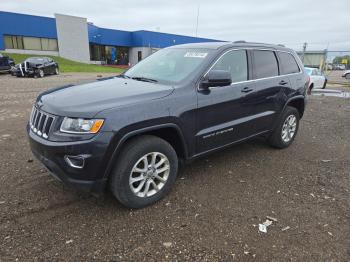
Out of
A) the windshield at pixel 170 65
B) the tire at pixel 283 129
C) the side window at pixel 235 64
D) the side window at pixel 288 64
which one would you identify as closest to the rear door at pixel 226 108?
the side window at pixel 235 64

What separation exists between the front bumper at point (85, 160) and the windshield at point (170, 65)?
134 cm

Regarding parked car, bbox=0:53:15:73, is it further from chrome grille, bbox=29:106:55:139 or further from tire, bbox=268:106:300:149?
tire, bbox=268:106:300:149

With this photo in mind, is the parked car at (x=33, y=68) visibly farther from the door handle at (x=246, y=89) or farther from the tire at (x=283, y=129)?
the door handle at (x=246, y=89)

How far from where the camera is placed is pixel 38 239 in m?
2.69

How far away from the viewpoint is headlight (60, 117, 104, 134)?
2.66 m

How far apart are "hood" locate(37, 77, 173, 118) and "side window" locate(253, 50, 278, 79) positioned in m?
1.72

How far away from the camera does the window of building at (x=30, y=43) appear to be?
3442 cm

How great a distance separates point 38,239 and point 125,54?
155 feet

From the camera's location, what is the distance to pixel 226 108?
12.3 feet

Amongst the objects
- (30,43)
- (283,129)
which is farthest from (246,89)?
(30,43)

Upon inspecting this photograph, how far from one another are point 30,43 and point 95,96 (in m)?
38.7

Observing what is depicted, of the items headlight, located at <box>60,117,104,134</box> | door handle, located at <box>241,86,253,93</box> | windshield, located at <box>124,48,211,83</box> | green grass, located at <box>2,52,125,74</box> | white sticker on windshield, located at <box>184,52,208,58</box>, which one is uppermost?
white sticker on windshield, located at <box>184,52,208,58</box>

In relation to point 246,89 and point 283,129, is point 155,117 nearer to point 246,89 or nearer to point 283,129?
point 246,89

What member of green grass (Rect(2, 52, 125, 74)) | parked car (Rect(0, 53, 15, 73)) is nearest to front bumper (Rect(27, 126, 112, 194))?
parked car (Rect(0, 53, 15, 73))
